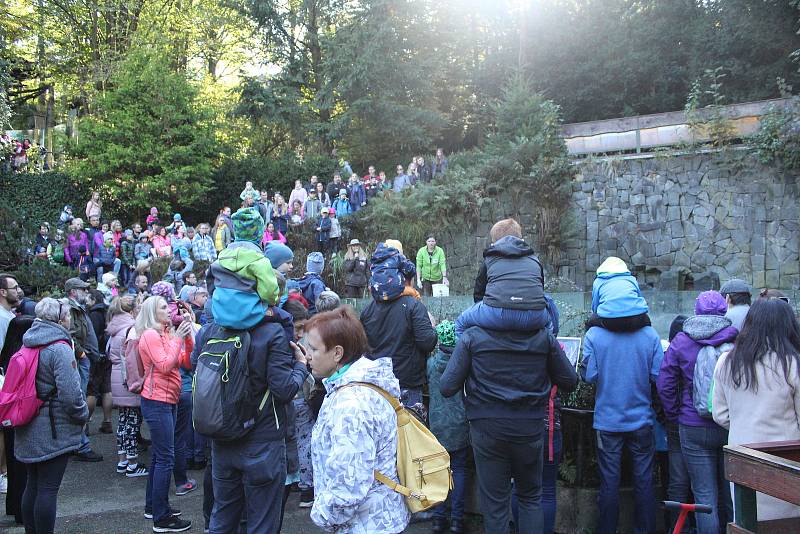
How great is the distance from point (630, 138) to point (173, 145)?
14.1 metres

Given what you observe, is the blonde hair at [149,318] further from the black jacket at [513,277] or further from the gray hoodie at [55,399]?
the black jacket at [513,277]

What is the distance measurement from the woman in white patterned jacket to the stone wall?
553 inches

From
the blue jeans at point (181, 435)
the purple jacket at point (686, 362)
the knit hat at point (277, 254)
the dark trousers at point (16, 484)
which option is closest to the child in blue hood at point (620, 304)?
the purple jacket at point (686, 362)

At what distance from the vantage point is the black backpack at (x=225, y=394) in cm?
345

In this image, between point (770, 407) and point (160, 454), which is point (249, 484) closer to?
point (160, 454)

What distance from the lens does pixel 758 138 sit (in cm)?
1631

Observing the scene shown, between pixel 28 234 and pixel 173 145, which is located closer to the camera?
pixel 28 234

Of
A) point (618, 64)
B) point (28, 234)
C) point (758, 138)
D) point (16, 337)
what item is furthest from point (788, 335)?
point (618, 64)

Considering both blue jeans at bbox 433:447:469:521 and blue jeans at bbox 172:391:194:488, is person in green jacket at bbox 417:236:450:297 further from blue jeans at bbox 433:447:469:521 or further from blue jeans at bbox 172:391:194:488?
blue jeans at bbox 433:447:469:521

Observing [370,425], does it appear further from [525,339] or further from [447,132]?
[447,132]

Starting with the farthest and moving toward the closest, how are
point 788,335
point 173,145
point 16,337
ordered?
point 173,145, point 16,337, point 788,335

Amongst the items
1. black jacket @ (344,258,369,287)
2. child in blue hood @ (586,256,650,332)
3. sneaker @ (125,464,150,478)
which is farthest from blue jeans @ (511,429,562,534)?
black jacket @ (344,258,369,287)

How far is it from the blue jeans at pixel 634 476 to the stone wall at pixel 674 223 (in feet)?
38.5

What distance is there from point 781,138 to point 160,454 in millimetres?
15601
